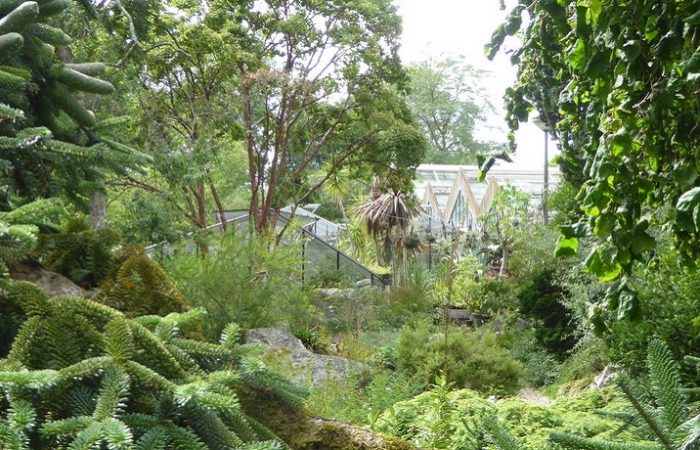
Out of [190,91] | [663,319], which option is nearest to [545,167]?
[190,91]

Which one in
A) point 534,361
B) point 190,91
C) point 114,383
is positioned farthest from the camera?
point 190,91

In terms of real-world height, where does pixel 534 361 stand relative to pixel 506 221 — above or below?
below

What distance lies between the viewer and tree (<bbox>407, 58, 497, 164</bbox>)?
172 ft

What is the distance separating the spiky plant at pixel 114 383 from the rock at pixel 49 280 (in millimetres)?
388

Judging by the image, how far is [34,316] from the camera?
196 centimetres

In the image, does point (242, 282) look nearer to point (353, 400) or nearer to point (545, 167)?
point (353, 400)

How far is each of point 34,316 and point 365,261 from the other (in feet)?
70.1

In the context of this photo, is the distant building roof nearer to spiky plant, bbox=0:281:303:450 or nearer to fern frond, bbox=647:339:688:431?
spiky plant, bbox=0:281:303:450

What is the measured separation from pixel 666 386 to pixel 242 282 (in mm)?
9031

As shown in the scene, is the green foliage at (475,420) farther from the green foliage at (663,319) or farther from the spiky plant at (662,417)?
the spiky plant at (662,417)

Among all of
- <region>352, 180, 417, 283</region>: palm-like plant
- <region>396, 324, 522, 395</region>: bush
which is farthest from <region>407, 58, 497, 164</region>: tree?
<region>396, 324, 522, 395</region>: bush

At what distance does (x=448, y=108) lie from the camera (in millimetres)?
52594

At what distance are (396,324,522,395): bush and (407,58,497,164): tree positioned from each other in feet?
142

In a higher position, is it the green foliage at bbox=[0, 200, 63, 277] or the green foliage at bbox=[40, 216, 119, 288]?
the green foliage at bbox=[0, 200, 63, 277]
